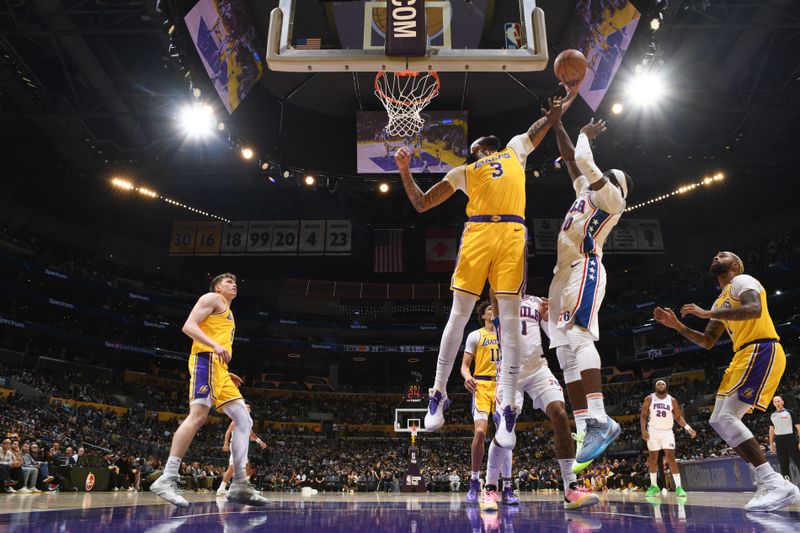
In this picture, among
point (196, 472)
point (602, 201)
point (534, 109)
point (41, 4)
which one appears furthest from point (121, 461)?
point (534, 109)

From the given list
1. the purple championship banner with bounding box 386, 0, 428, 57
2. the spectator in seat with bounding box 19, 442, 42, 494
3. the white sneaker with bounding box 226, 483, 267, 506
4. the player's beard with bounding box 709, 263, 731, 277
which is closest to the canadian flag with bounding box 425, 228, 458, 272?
the spectator in seat with bounding box 19, 442, 42, 494

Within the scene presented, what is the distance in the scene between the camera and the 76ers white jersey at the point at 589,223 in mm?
4418

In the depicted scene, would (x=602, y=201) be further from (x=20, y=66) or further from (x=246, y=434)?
(x=20, y=66)

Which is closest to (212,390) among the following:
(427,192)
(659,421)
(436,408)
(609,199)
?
(436,408)

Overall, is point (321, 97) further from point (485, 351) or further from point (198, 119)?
point (485, 351)

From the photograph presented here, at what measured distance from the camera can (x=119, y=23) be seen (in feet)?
51.8

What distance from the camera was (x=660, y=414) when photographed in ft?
31.8

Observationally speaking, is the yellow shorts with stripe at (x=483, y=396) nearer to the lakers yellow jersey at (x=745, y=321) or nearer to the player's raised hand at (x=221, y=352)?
the lakers yellow jersey at (x=745, y=321)

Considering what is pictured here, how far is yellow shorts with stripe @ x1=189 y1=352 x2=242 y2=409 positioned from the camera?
197 inches

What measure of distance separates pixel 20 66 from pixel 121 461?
12.3 meters

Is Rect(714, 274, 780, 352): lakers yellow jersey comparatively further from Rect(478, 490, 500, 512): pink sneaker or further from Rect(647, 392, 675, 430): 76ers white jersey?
Rect(647, 392, 675, 430): 76ers white jersey

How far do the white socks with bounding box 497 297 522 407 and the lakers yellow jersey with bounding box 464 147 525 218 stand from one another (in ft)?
2.45

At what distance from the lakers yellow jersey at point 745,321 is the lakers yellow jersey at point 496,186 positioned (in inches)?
77.2

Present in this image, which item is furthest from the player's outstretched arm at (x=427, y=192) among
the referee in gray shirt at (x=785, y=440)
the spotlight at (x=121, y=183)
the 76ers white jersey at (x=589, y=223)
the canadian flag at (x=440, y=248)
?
the canadian flag at (x=440, y=248)
